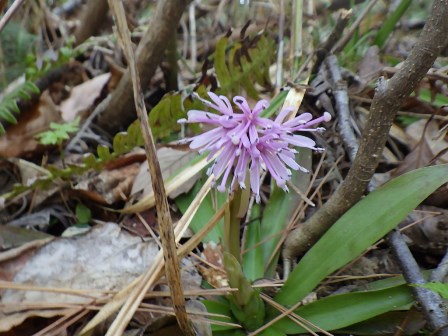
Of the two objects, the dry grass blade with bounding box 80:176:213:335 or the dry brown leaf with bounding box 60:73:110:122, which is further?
the dry brown leaf with bounding box 60:73:110:122

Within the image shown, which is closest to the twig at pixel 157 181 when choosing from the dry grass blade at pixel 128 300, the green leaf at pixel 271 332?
the dry grass blade at pixel 128 300

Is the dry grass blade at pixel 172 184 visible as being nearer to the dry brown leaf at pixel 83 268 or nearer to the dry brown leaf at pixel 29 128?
the dry brown leaf at pixel 83 268

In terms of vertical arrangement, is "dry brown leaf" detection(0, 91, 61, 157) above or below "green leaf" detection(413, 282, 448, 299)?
above

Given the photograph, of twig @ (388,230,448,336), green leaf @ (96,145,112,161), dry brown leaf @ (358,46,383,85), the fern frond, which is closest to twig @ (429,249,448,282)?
twig @ (388,230,448,336)

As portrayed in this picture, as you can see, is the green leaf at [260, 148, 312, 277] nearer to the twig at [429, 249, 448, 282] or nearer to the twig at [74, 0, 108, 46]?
the twig at [429, 249, 448, 282]

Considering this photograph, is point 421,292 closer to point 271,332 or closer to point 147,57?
point 271,332

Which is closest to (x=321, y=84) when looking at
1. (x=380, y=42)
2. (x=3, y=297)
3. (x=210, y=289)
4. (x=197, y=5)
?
(x=380, y=42)

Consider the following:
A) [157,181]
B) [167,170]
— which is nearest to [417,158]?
[167,170]
